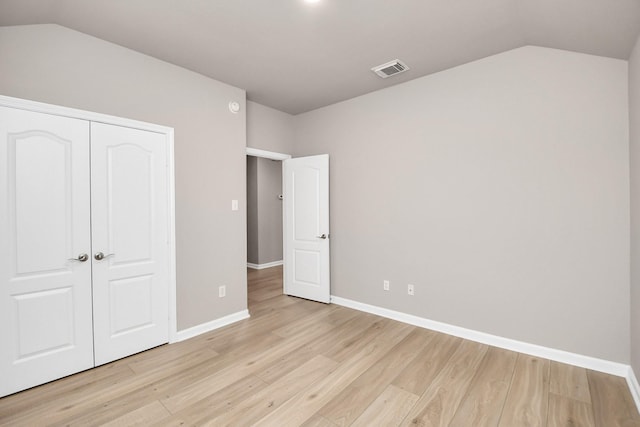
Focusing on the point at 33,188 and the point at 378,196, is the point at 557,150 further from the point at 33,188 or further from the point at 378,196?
the point at 33,188

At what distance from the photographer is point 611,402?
2053 millimetres

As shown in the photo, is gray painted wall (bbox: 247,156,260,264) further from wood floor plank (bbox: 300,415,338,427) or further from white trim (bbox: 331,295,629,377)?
wood floor plank (bbox: 300,415,338,427)

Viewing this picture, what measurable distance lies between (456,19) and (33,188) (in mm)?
A: 3480

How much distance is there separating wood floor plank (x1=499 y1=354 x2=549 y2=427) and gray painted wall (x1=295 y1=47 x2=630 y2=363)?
0.90 feet

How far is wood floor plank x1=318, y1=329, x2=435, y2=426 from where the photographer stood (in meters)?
1.96

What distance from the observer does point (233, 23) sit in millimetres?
2303

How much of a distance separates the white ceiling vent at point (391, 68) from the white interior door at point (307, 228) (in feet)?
4.38

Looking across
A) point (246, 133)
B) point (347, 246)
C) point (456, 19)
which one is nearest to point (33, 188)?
point (246, 133)

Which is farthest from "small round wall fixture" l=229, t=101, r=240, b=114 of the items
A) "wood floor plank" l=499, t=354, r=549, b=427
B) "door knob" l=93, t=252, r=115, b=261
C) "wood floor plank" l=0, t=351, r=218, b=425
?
"wood floor plank" l=499, t=354, r=549, b=427

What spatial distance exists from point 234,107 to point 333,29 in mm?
1597

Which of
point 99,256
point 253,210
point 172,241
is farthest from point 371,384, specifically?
point 253,210

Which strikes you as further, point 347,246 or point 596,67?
point 347,246

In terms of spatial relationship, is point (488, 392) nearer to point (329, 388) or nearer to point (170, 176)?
point (329, 388)

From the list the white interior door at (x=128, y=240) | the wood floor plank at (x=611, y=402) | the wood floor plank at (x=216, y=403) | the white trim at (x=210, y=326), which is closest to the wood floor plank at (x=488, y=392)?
the wood floor plank at (x=611, y=402)
